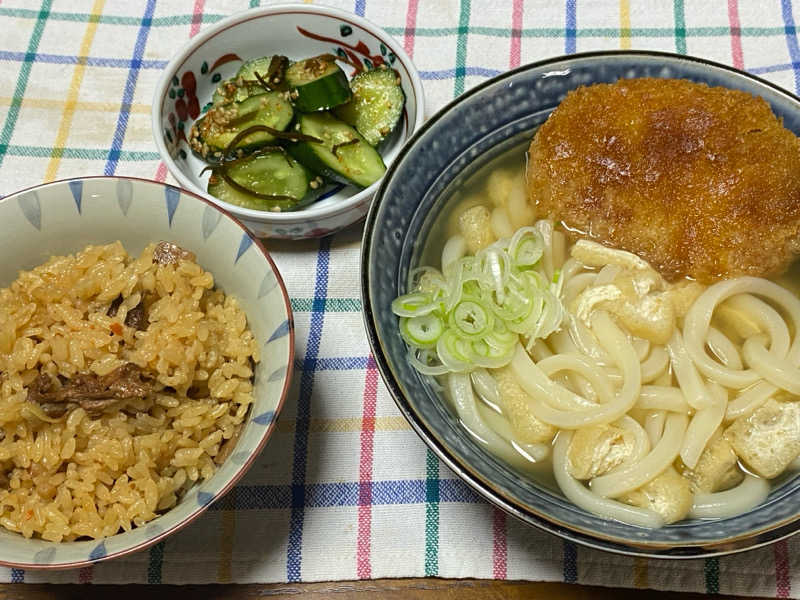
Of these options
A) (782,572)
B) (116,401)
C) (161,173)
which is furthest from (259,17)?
(782,572)

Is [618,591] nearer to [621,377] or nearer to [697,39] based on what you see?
[621,377]

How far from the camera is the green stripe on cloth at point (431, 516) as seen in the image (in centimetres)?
206

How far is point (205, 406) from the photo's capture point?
1.88 metres

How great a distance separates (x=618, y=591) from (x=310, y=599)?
86 centimetres

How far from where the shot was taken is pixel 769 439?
1827mm

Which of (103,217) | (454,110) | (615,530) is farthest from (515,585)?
(103,217)

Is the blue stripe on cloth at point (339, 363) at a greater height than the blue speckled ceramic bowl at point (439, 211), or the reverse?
the blue speckled ceramic bowl at point (439, 211)

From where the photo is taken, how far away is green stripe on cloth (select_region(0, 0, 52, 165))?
111 inches

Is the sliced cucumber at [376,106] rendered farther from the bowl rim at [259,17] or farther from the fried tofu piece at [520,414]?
the fried tofu piece at [520,414]

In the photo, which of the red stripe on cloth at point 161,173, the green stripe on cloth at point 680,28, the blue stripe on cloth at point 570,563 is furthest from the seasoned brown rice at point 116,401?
the green stripe on cloth at point 680,28

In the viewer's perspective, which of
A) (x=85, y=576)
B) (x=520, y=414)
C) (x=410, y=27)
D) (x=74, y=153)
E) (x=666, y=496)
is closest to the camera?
(x=666, y=496)

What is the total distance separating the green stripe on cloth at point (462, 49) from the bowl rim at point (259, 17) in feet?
1.20

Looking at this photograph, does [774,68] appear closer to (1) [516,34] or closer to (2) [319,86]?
(1) [516,34]

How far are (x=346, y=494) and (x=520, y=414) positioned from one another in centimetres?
59
